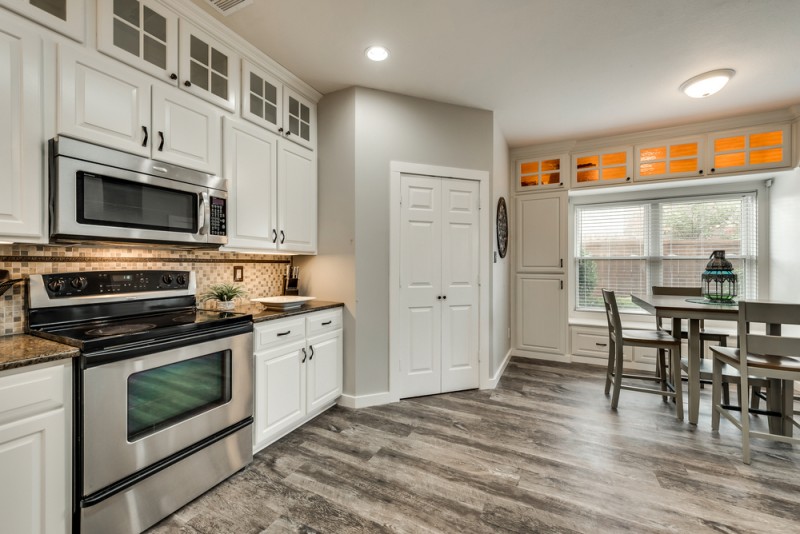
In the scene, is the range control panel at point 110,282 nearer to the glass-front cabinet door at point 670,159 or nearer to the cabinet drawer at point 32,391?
the cabinet drawer at point 32,391

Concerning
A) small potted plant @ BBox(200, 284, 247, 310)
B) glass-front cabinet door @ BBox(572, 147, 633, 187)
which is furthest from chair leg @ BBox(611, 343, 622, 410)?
small potted plant @ BBox(200, 284, 247, 310)

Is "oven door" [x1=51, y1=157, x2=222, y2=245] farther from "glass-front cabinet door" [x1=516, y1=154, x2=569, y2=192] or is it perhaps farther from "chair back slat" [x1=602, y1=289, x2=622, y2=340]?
"glass-front cabinet door" [x1=516, y1=154, x2=569, y2=192]

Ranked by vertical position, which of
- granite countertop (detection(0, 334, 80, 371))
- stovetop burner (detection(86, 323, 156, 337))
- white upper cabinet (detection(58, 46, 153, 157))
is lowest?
granite countertop (detection(0, 334, 80, 371))

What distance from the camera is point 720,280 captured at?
2834mm

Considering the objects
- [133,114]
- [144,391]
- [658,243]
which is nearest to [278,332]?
[144,391]

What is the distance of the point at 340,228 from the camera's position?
297cm

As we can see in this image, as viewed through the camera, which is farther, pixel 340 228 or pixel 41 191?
pixel 340 228

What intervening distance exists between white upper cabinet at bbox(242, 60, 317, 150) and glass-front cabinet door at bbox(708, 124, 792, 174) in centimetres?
418

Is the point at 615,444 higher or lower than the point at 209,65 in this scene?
lower

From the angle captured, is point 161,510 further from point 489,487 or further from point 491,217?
point 491,217

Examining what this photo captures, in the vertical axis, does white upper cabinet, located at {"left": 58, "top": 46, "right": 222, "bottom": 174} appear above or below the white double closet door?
above

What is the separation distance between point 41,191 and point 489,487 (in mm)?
2622

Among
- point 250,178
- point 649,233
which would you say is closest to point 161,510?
point 250,178

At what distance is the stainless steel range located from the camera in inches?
55.1
